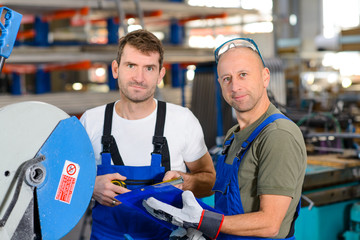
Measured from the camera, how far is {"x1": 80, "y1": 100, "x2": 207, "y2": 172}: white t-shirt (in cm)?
193

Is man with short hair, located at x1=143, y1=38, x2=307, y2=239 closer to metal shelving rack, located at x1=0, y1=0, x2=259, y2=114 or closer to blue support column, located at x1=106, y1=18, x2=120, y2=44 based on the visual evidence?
metal shelving rack, located at x1=0, y1=0, x2=259, y2=114

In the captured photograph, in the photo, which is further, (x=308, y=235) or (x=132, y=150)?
(x=308, y=235)

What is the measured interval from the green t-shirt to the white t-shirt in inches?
18.9

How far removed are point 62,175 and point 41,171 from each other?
0.28 feet

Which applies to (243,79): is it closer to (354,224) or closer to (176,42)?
(354,224)

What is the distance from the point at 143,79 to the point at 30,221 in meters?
0.78

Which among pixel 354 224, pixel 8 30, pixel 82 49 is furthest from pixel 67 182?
pixel 82 49

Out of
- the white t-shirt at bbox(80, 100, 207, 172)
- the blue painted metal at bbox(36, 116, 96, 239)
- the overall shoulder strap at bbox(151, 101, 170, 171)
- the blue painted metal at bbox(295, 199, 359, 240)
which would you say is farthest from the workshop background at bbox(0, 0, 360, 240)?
the blue painted metal at bbox(36, 116, 96, 239)

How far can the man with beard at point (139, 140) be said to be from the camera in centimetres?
188

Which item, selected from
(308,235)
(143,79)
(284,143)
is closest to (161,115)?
(143,79)

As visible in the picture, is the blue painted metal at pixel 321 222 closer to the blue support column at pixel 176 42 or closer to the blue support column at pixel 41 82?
the blue support column at pixel 41 82

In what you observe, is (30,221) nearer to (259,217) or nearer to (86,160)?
(86,160)

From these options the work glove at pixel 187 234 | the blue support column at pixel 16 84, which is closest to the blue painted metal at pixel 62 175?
the work glove at pixel 187 234

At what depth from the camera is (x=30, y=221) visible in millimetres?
1320
